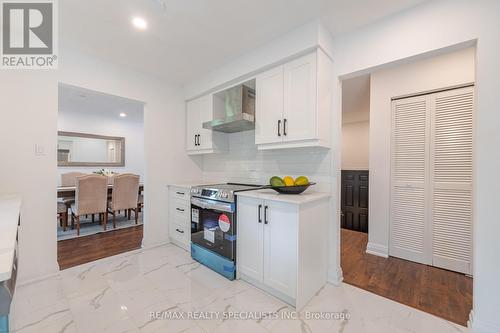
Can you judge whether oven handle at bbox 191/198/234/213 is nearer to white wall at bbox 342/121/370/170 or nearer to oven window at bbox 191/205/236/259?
oven window at bbox 191/205/236/259

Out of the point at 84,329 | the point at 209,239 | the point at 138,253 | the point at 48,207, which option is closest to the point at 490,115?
the point at 209,239

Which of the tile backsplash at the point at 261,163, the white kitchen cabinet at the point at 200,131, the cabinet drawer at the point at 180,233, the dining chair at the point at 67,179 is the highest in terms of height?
the white kitchen cabinet at the point at 200,131

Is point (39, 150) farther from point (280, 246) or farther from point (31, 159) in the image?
point (280, 246)

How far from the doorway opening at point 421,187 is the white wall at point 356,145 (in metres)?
2.49

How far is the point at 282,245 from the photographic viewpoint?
6.00 feet

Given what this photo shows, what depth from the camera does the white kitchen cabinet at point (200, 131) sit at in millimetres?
3076

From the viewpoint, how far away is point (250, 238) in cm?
208

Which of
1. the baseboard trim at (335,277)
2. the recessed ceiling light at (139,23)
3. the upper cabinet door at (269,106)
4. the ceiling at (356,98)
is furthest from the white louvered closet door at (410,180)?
the recessed ceiling light at (139,23)

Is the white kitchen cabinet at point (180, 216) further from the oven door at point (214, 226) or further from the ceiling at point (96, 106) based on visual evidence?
the ceiling at point (96, 106)

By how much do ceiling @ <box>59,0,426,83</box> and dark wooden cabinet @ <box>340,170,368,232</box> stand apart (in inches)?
110

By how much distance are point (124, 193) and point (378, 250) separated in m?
4.16

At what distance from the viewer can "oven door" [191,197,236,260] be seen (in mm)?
2186

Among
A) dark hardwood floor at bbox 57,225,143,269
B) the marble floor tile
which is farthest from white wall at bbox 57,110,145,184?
the marble floor tile

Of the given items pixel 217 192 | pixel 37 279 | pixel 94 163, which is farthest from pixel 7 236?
pixel 94 163
